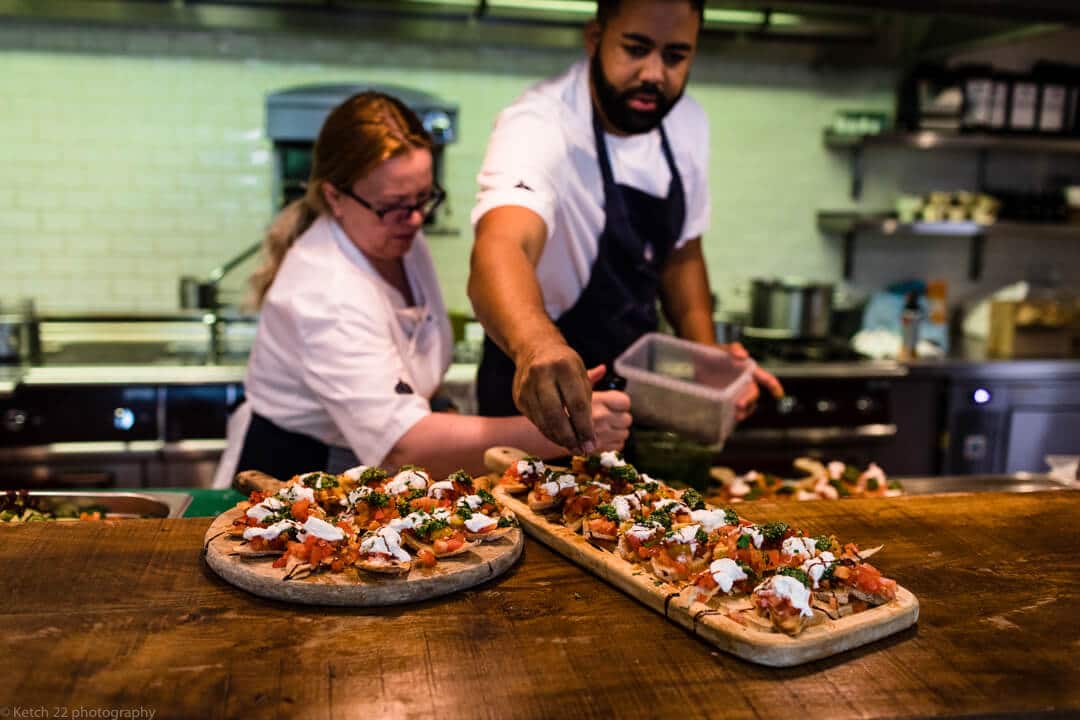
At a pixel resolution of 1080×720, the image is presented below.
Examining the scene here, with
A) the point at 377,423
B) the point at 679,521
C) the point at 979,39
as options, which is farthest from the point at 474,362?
the point at 679,521

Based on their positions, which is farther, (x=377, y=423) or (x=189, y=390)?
(x=189, y=390)

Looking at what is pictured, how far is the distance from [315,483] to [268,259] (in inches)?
44.0

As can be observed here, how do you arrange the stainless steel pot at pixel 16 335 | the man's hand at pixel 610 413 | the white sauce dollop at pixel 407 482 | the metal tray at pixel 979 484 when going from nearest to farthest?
the white sauce dollop at pixel 407 482 → the man's hand at pixel 610 413 → the metal tray at pixel 979 484 → the stainless steel pot at pixel 16 335

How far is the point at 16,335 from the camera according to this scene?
163 inches

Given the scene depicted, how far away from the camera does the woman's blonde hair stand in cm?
254

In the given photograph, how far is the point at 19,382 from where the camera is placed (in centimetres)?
387

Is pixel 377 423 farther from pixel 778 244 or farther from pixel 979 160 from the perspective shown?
pixel 979 160

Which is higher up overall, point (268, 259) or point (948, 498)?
point (268, 259)

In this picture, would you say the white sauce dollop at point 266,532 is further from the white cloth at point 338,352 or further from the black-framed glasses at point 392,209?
the black-framed glasses at point 392,209

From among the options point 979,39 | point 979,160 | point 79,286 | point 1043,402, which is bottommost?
point 1043,402

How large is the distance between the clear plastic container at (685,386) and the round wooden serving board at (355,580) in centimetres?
71

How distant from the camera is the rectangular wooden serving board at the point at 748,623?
1.32 m

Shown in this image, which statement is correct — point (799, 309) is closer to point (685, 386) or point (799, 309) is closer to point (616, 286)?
point (616, 286)

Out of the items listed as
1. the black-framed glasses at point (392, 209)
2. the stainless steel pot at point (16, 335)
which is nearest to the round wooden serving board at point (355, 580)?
the black-framed glasses at point (392, 209)
